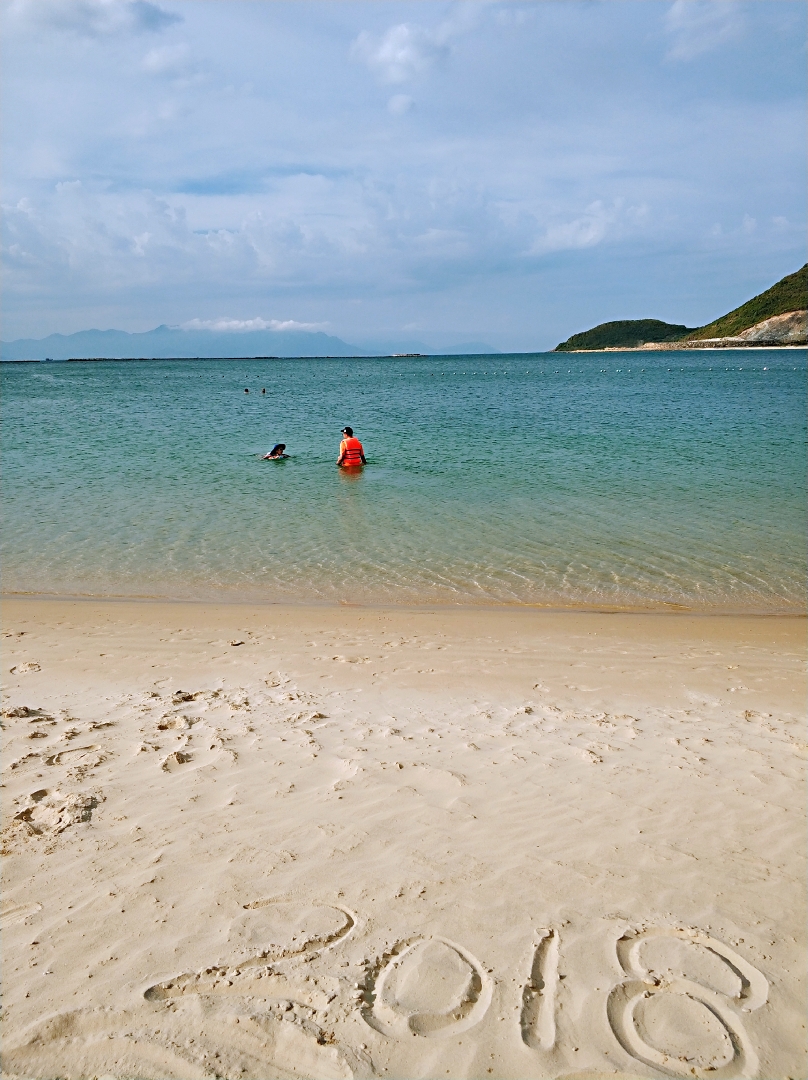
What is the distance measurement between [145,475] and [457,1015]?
19094 mm

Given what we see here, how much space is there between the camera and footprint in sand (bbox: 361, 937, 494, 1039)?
288 cm

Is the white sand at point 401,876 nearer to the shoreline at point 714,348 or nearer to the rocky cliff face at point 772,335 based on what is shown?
the shoreline at point 714,348

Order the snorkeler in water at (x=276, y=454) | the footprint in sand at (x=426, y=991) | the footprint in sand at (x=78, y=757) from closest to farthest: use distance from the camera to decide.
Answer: the footprint in sand at (x=426, y=991), the footprint in sand at (x=78, y=757), the snorkeler in water at (x=276, y=454)

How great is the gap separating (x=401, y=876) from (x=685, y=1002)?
56.4 inches

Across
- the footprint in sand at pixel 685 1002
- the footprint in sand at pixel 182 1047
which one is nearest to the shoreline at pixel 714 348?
the footprint in sand at pixel 685 1002

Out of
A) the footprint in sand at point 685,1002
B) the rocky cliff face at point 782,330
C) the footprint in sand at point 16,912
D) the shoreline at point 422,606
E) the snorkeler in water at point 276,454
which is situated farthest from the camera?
the rocky cliff face at point 782,330

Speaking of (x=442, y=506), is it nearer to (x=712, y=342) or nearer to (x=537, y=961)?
(x=537, y=961)

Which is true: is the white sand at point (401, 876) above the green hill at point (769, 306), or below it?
below

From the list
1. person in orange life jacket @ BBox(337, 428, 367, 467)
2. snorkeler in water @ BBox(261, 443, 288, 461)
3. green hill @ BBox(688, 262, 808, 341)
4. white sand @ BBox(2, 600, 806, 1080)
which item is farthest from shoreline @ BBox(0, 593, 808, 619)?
green hill @ BBox(688, 262, 808, 341)

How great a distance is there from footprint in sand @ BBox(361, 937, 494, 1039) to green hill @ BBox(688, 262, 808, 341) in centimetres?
16630

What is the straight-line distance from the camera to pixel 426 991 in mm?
3035

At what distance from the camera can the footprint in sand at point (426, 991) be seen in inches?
114

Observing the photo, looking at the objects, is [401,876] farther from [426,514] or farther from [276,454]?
[276,454]

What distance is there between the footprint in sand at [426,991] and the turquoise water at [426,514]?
22.9 ft
